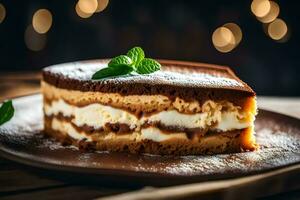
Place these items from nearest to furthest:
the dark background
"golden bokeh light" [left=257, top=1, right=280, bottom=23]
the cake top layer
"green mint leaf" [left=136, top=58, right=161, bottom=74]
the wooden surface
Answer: the wooden surface < the cake top layer < "green mint leaf" [left=136, top=58, right=161, bottom=74] < "golden bokeh light" [left=257, top=1, right=280, bottom=23] < the dark background

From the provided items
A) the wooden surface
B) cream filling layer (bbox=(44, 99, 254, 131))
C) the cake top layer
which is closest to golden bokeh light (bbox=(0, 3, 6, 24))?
the cake top layer

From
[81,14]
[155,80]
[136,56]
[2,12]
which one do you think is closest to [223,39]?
[81,14]

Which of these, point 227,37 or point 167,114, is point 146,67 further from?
point 227,37

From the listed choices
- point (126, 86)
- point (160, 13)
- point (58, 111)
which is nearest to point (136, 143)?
point (126, 86)

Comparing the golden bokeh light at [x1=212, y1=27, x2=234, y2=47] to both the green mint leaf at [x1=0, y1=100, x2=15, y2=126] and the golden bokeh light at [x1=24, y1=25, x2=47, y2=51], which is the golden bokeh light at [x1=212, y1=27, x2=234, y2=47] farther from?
the green mint leaf at [x1=0, y1=100, x2=15, y2=126]

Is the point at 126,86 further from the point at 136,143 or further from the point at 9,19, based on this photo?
the point at 9,19

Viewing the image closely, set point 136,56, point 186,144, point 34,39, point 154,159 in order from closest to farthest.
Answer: point 154,159 → point 186,144 → point 136,56 → point 34,39

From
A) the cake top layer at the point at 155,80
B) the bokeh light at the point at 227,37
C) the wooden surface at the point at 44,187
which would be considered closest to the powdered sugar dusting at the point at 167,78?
the cake top layer at the point at 155,80
